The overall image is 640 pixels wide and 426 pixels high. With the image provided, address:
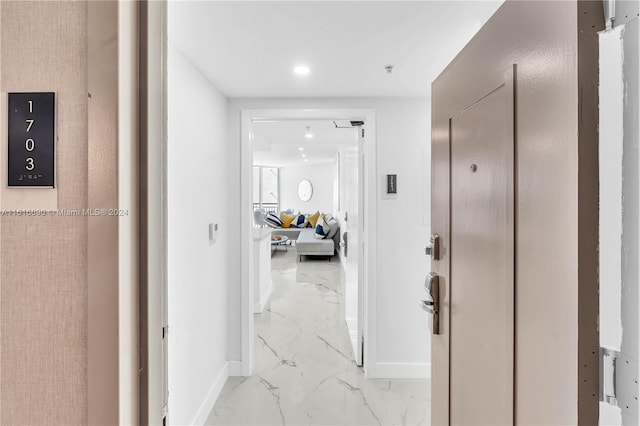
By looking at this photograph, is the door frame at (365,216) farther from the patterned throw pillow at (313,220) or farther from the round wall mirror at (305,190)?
the round wall mirror at (305,190)

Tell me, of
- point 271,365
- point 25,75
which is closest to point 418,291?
point 271,365

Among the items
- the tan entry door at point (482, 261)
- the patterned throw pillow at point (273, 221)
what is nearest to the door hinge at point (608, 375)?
the tan entry door at point (482, 261)

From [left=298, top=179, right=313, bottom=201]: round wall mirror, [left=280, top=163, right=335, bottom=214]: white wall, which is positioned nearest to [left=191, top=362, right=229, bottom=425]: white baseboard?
[left=280, top=163, right=335, bottom=214]: white wall

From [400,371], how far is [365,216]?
1.23 metres

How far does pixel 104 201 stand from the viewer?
2.02 ft

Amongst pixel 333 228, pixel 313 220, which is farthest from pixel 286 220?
pixel 333 228

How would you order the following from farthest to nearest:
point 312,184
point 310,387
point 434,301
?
point 312,184
point 310,387
point 434,301

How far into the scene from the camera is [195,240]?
191 cm

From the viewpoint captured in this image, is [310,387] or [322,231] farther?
[322,231]

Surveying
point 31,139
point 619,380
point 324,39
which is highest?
point 324,39

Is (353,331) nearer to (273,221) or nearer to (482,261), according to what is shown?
(482,261)

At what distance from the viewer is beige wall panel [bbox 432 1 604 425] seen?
23.6 inches

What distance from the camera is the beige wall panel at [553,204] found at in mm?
599

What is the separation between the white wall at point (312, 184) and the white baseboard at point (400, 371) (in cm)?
753
